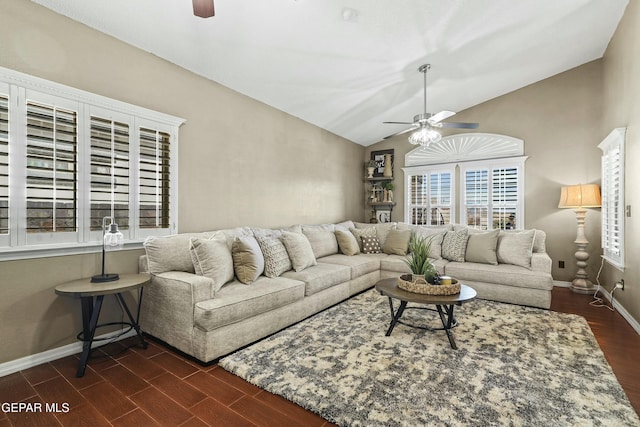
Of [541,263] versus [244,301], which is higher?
[541,263]

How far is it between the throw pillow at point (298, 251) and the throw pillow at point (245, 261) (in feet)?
1.89

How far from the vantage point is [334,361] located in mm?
2367

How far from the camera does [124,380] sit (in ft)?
7.07

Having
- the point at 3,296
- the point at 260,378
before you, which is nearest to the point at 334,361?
the point at 260,378

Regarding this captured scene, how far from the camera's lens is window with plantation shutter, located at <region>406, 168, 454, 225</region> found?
6.00 m

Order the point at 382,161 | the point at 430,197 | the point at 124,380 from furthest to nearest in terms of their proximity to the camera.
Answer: the point at 382,161 → the point at 430,197 → the point at 124,380

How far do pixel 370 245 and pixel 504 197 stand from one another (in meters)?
2.55

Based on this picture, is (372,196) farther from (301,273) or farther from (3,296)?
(3,296)

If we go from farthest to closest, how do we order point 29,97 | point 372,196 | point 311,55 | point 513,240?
point 372,196, point 513,240, point 311,55, point 29,97

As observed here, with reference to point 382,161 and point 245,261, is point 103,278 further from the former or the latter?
point 382,161

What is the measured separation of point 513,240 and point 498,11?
272 centimetres

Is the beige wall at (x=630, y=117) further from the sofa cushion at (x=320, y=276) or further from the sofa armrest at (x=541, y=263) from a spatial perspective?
the sofa cushion at (x=320, y=276)

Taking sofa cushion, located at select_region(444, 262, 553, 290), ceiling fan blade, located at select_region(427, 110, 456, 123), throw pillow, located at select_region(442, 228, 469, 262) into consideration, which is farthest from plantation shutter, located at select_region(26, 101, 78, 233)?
throw pillow, located at select_region(442, 228, 469, 262)

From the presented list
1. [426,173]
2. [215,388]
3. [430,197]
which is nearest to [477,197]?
[430,197]
